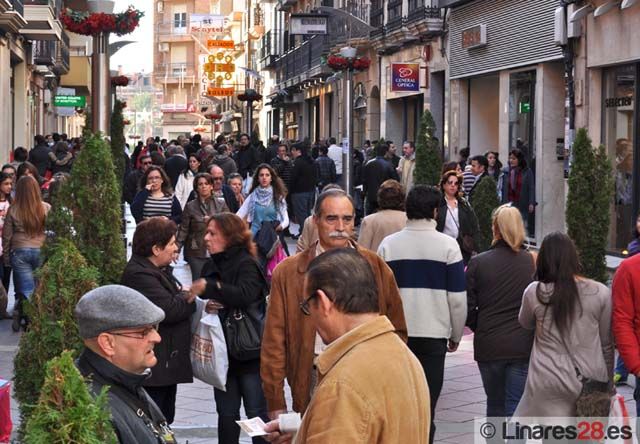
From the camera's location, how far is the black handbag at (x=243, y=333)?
23.1 feet

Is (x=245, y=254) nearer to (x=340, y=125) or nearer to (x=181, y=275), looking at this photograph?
(x=181, y=275)

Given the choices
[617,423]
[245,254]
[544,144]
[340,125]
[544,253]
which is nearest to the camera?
[617,423]

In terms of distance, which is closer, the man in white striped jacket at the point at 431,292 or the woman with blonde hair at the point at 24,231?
the man in white striped jacket at the point at 431,292

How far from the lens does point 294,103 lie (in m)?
59.9

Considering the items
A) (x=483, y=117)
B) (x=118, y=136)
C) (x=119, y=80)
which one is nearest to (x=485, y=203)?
(x=118, y=136)

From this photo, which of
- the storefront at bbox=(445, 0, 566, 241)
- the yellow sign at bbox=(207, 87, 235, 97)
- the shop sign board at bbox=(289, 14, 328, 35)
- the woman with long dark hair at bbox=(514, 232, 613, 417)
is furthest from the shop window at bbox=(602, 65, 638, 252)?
the yellow sign at bbox=(207, 87, 235, 97)

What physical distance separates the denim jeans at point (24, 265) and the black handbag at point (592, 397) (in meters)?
7.61

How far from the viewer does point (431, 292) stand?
7527 millimetres

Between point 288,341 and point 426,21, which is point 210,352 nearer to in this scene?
point 288,341

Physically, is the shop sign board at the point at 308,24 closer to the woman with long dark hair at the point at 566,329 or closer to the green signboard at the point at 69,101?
the green signboard at the point at 69,101

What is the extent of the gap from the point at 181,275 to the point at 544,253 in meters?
12.0

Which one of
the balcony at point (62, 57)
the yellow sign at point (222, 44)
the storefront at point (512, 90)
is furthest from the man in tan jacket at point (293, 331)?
the yellow sign at point (222, 44)

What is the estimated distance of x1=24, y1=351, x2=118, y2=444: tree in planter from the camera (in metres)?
3.24

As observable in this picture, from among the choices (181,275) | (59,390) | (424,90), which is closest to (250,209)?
(181,275)
